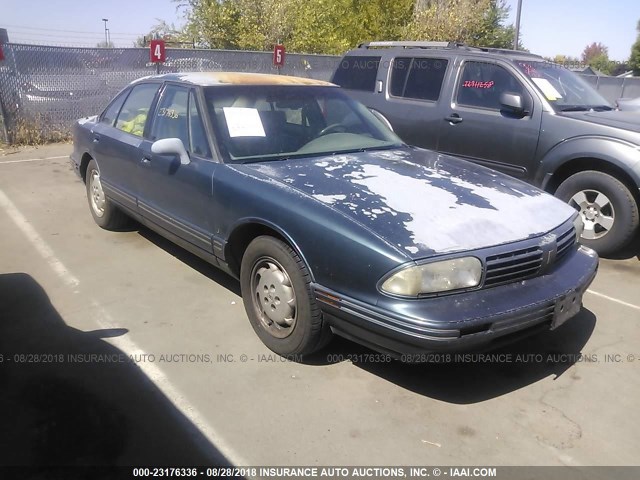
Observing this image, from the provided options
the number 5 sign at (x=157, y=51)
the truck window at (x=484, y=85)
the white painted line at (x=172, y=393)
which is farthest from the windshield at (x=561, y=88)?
the number 5 sign at (x=157, y=51)

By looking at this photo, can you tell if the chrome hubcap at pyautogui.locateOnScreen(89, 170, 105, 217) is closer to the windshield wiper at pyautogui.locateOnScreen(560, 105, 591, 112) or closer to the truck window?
the truck window

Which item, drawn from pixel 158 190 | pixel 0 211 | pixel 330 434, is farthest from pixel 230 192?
pixel 0 211

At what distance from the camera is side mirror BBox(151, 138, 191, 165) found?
385 centimetres

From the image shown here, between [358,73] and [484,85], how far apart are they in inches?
76.3

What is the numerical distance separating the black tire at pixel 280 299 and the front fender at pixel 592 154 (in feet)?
11.3

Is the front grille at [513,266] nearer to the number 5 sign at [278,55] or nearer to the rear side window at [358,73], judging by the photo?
the rear side window at [358,73]

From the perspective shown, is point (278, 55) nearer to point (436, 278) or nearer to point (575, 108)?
point (575, 108)

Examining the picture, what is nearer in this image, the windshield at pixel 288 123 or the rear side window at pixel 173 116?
the windshield at pixel 288 123

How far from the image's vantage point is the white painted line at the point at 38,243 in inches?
180

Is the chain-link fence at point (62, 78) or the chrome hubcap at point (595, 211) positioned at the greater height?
the chain-link fence at point (62, 78)

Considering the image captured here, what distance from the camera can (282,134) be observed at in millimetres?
4008

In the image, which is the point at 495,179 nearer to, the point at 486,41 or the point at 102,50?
the point at 102,50

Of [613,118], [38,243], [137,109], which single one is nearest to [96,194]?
[38,243]

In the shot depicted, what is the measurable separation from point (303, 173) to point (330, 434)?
1582 millimetres
